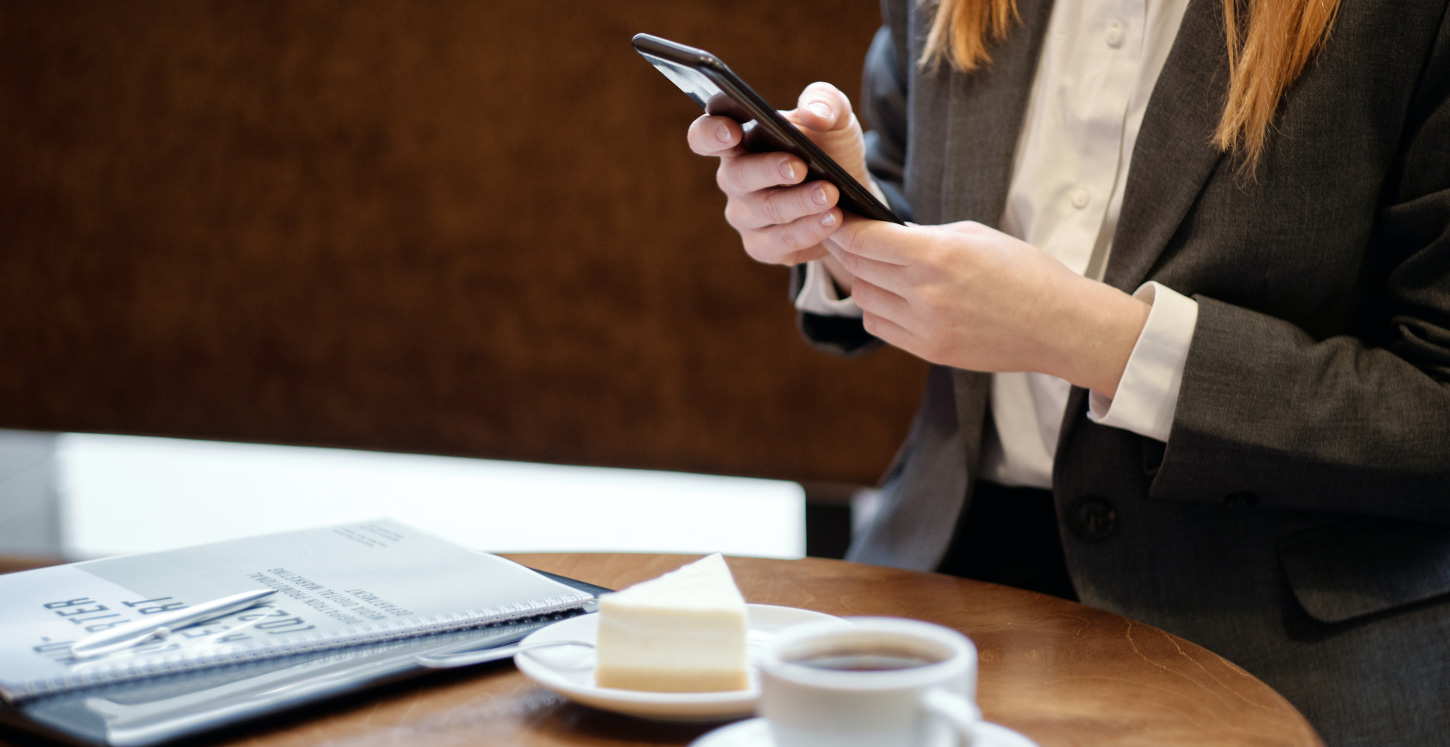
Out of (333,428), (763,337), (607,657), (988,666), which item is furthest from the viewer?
(333,428)

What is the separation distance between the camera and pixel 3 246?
219 cm

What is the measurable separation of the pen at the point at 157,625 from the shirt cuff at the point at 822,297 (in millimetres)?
600

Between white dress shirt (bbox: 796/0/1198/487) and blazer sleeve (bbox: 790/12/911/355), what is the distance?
0.16 m

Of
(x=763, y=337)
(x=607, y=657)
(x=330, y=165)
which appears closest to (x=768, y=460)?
(x=763, y=337)

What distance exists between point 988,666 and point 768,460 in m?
1.44

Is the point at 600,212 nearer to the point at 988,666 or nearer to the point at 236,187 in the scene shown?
the point at 236,187

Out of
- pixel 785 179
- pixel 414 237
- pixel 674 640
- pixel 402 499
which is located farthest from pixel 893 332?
pixel 402 499

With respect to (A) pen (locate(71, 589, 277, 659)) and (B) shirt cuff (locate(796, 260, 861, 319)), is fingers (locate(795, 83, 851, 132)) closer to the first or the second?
(B) shirt cuff (locate(796, 260, 861, 319))

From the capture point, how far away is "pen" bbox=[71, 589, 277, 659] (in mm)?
496

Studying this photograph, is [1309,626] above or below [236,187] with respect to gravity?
below

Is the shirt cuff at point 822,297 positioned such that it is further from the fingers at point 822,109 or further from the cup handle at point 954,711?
the cup handle at point 954,711

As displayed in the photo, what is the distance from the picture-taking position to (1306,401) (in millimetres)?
713

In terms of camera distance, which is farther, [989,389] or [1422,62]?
[989,389]

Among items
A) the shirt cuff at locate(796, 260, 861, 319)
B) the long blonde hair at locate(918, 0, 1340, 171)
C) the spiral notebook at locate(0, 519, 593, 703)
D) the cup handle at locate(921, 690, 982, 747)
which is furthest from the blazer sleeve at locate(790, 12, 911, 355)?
the cup handle at locate(921, 690, 982, 747)
